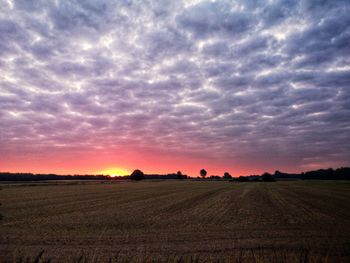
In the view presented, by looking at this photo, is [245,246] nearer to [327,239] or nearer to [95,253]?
[327,239]

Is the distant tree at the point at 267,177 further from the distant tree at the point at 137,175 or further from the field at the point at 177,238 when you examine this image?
the field at the point at 177,238

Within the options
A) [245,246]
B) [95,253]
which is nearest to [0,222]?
[95,253]

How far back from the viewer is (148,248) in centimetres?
1320

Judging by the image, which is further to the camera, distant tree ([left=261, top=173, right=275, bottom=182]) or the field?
distant tree ([left=261, top=173, right=275, bottom=182])

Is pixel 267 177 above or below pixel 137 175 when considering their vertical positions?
below

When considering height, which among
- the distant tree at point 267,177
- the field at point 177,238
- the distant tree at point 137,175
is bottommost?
the field at point 177,238

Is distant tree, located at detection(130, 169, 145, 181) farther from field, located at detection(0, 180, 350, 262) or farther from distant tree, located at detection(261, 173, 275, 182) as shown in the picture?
field, located at detection(0, 180, 350, 262)

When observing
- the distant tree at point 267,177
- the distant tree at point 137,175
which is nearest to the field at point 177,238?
the distant tree at point 267,177

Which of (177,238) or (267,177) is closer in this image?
(177,238)

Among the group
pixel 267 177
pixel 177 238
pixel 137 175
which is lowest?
pixel 177 238

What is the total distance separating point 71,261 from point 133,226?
7485 mm

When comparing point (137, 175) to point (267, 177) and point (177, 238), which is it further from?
point (177, 238)

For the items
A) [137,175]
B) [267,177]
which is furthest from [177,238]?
[137,175]

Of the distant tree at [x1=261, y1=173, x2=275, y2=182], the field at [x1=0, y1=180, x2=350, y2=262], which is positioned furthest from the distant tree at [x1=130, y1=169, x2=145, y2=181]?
the field at [x1=0, y1=180, x2=350, y2=262]
